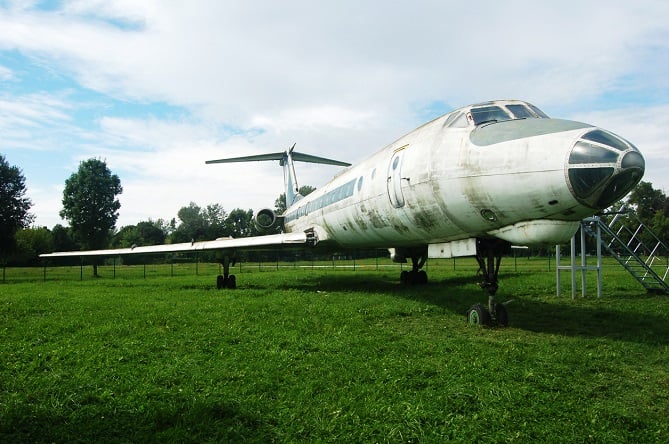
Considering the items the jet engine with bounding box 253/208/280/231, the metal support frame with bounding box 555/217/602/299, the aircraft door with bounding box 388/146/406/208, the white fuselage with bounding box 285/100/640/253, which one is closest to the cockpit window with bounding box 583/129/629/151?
the white fuselage with bounding box 285/100/640/253

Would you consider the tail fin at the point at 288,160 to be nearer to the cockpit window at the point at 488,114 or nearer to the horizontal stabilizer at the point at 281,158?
the horizontal stabilizer at the point at 281,158

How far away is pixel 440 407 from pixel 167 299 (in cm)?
878

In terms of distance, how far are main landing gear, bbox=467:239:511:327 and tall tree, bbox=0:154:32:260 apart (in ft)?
97.7

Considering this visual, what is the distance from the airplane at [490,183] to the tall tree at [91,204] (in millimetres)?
34080

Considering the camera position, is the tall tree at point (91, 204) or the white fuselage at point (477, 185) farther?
the tall tree at point (91, 204)

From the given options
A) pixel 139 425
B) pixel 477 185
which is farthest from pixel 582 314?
pixel 139 425

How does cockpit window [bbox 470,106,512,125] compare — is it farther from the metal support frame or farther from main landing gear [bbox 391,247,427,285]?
main landing gear [bbox 391,247,427,285]

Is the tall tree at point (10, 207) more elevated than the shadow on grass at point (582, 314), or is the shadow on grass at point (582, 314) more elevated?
the tall tree at point (10, 207)

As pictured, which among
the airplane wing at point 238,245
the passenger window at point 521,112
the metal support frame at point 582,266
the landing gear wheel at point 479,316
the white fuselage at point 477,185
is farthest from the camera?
the airplane wing at point 238,245

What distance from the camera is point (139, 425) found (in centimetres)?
349

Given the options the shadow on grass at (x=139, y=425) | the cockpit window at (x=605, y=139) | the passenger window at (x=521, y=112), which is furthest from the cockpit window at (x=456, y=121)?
the shadow on grass at (x=139, y=425)

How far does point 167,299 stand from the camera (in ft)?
36.3

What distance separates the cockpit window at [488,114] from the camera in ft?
23.3

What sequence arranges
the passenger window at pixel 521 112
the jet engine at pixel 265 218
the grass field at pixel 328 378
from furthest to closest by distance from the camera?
1. the jet engine at pixel 265 218
2. the passenger window at pixel 521 112
3. the grass field at pixel 328 378
